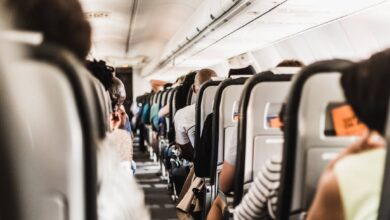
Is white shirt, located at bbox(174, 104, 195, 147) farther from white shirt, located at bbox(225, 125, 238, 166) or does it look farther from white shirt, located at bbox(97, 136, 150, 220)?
white shirt, located at bbox(97, 136, 150, 220)

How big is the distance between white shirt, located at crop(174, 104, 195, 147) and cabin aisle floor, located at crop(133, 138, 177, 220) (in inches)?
47.6

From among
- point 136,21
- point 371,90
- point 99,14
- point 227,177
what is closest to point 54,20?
point 371,90

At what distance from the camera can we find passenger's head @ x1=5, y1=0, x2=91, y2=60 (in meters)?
1.27

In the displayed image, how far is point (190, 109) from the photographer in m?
5.67

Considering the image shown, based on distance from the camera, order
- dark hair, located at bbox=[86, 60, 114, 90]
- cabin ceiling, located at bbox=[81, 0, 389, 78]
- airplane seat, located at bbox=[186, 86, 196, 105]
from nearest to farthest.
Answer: dark hair, located at bbox=[86, 60, 114, 90] < cabin ceiling, located at bbox=[81, 0, 389, 78] < airplane seat, located at bbox=[186, 86, 196, 105]

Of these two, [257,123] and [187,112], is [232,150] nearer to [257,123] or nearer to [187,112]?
[257,123]

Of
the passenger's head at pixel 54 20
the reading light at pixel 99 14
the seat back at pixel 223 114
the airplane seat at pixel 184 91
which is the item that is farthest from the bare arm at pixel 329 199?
the reading light at pixel 99 14

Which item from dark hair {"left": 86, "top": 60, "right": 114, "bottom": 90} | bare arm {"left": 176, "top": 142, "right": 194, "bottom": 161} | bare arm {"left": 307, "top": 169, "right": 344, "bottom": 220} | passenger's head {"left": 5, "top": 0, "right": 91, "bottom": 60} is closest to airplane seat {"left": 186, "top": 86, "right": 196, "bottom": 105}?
bare arm {"left": 176, "top": 142, "right": 194, "bottom": 161}

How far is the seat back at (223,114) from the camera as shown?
11.8ft

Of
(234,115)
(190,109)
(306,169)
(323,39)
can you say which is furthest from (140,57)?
(306,169)

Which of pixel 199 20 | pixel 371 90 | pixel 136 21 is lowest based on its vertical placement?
pixel 371 90

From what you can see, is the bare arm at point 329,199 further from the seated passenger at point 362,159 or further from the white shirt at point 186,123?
the white shirt at point 186,123

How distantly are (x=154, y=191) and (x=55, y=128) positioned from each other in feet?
23.3

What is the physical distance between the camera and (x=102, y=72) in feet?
12.7
